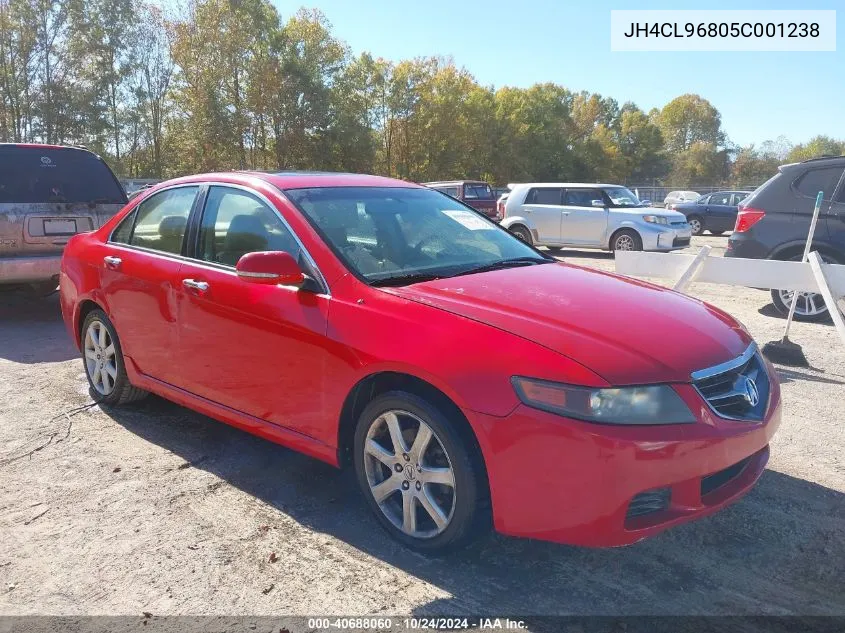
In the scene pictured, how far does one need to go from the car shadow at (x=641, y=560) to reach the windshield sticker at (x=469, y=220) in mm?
1627

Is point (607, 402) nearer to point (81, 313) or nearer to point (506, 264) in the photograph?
point (506, 264)

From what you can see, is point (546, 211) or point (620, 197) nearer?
point (620, 197)

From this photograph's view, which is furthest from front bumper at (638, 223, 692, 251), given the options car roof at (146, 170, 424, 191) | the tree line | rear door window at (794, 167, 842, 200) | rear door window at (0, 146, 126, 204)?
the tree line

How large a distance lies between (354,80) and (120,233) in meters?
43.2

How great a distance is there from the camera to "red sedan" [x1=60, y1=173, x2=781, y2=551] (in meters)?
2.52

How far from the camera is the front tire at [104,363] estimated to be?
4668mm

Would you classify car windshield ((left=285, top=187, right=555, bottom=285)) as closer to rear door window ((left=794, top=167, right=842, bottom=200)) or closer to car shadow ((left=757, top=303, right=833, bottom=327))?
car shadow ((left=757, top=303, right=833, bottom=327))

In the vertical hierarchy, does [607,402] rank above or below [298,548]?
above

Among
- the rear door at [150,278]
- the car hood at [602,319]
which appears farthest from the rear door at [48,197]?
the car hood at [602,319]

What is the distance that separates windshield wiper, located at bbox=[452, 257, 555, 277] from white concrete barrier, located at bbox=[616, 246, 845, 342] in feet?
7.03

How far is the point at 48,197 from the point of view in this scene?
25.3ft

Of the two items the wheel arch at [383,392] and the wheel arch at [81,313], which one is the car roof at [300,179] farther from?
the wheel arch at [383,392]

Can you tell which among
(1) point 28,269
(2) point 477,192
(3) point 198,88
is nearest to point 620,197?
(2) point 477,192

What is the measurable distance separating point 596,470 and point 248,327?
1.93m
